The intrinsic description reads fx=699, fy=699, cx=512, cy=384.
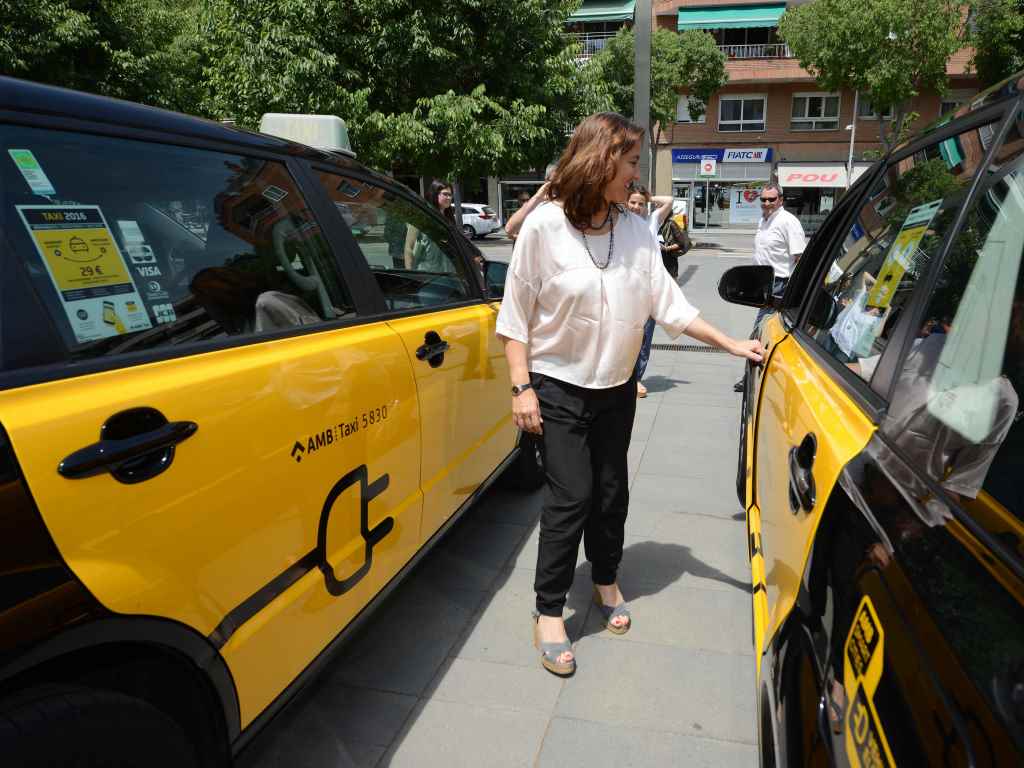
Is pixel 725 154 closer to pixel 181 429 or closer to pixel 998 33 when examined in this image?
pixel 998 33

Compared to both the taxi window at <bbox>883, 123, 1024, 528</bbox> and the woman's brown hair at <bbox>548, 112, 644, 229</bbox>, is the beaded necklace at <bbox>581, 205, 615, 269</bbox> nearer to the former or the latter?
the woman's brown hair at <bbox>548, 112, 644, 229</bbox>

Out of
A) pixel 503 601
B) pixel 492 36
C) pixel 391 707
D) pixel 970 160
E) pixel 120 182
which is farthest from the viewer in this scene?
pixel 492 36

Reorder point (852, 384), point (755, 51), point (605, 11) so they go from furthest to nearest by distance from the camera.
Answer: point (755, 51) → point (605, 11) → point (852, 384)

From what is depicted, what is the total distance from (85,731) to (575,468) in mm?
1523

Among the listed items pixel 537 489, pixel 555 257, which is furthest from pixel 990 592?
pixel 537 489

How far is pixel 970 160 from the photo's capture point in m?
1.37

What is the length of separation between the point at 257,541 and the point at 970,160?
5.54 ft

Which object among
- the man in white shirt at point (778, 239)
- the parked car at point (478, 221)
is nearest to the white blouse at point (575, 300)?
the man in white shirt at point (778, 239)

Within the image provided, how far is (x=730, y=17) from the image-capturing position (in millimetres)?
30594

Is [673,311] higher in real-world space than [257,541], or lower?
higher

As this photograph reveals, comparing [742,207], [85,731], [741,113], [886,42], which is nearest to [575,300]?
[85,731]

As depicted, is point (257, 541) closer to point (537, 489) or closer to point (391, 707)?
point (391, 707)

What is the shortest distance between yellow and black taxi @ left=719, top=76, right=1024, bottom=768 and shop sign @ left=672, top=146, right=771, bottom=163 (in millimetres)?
34163

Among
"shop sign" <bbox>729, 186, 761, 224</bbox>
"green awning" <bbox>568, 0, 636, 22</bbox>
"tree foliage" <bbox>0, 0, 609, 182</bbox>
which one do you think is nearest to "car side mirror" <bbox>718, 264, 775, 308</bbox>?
"tree foliage" <bbox>0, 0, 609, 182</bbox>
